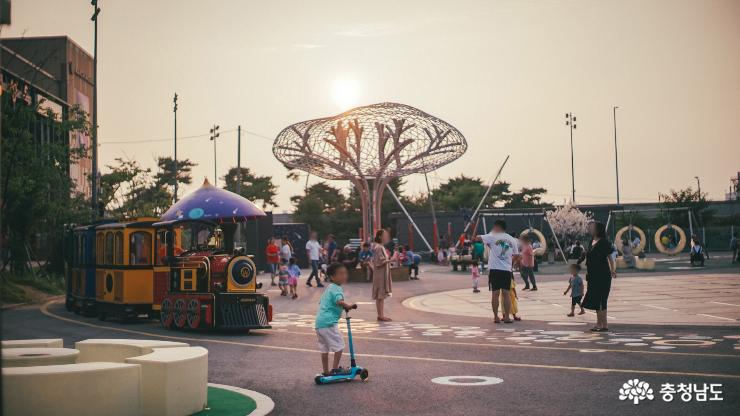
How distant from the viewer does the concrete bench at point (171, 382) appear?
276 inches

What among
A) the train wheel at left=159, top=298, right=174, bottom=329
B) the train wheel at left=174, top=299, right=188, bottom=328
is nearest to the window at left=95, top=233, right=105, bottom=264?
the train wheel at left=159, top=298, right=174, bottom=329

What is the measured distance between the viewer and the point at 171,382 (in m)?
7.08

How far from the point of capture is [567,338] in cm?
1280

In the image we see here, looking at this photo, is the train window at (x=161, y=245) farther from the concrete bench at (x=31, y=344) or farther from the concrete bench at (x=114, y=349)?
the concrete bench at (x=114, y=349)

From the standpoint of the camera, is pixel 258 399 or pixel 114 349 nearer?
pixel 258 399

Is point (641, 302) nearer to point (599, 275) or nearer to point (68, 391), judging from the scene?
point (599, 275)

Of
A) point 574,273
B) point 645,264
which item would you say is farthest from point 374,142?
point 574,273

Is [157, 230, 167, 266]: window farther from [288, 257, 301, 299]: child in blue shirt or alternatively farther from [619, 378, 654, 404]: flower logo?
[619, 378, 654, 404]: flower logo

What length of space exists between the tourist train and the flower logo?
26.7ft

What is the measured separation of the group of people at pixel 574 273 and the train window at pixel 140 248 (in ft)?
24.9

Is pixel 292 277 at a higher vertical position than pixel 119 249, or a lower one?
lower

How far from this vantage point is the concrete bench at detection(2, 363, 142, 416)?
6.04 meters

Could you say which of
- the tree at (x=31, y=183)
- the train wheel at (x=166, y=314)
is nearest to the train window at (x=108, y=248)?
the train wheel at (x=166, y=314)

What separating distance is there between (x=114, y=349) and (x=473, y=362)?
4.57 m
